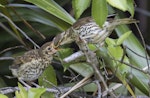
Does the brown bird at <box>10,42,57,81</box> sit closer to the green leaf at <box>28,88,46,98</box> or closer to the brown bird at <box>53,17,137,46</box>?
the brown bird at <box>53,17,137,46</box>

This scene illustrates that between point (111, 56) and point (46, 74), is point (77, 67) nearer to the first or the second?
point (46, 74)

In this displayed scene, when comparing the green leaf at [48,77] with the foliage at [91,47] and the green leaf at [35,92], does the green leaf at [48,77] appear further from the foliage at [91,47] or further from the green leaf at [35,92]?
the green leaf at [35,92]

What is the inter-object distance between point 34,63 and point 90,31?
20 centimetres

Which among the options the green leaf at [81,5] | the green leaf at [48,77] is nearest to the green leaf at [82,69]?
the green leaf at [48,77]

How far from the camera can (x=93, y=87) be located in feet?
5.59

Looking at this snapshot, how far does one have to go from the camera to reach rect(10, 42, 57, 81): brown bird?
140cm

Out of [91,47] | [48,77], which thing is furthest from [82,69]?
[91,47]

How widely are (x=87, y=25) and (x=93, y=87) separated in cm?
36

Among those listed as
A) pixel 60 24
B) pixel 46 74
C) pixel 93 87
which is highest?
pixel 60 24

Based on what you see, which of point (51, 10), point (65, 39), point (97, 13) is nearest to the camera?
point (97, 13)

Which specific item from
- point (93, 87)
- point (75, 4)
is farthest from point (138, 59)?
point (75, 4)

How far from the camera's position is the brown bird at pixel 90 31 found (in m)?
1.29

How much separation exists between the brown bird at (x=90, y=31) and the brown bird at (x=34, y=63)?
0.15 feet

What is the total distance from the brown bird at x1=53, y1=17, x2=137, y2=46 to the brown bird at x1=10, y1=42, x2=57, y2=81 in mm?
47
